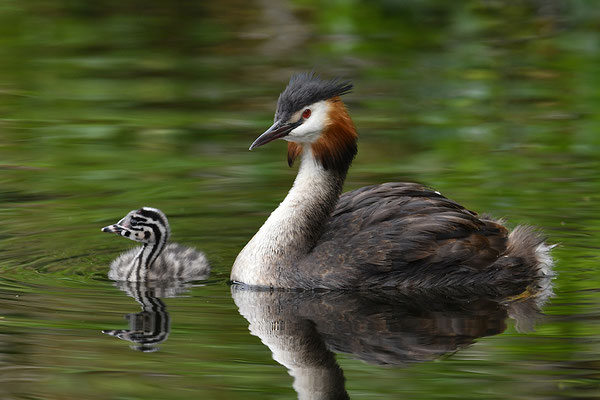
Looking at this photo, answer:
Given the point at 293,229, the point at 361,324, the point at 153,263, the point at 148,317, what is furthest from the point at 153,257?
the point at 361,324

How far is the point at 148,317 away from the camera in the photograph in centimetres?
764

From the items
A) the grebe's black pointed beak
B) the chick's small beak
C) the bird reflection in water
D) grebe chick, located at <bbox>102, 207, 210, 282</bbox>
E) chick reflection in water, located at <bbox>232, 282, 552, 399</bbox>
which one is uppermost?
the grebe's black pointed beak

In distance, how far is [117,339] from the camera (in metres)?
7.09

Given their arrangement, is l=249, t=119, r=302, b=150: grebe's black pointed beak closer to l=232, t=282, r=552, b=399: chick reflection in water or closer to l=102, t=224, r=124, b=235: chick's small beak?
l=232, t=282, r=552, b=399: chick reflection in water

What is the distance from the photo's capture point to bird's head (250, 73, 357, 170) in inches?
333

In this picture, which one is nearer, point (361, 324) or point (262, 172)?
point (361, 324)

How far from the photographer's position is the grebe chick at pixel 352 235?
8344 mm

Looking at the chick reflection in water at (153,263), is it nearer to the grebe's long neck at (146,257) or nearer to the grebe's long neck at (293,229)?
the grebe's long neck at (146,257)

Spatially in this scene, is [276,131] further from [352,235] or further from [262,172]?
[262,172]

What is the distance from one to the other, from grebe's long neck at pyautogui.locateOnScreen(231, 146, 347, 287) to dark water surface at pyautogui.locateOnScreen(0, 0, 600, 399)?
245 mm

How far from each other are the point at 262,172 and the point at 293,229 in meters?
2.61

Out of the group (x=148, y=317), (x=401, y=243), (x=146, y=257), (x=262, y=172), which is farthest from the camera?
(x=262, y=172)

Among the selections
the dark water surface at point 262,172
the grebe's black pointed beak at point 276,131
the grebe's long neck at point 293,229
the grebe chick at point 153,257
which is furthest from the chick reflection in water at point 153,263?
the grebe's black pointed beak at point 276,131

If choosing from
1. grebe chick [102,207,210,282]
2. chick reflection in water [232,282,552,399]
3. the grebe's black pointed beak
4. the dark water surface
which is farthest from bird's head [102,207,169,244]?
the grebe's black pointed beak
